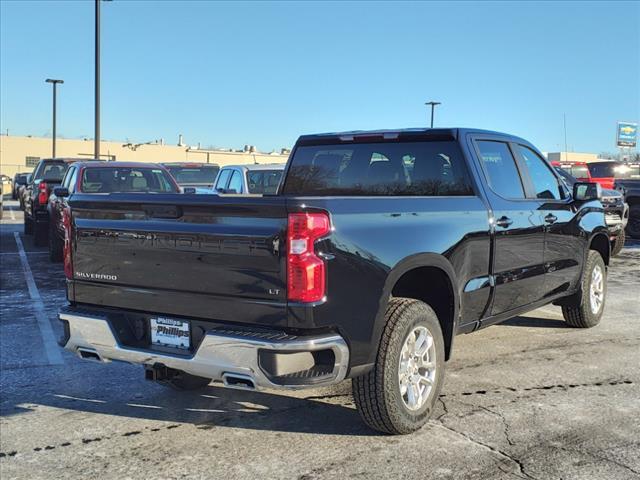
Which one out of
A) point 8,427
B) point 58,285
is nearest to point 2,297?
point 58,285

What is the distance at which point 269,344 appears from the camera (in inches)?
133

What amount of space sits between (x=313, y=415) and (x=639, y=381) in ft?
8.64

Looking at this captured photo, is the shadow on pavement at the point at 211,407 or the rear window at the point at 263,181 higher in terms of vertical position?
the rear window at the point at 263,181

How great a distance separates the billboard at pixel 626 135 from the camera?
59250 millimetres

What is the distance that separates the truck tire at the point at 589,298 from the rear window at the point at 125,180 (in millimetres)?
7078

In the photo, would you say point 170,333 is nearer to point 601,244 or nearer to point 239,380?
point 239,380

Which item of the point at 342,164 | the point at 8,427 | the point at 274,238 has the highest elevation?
the point at 342,164

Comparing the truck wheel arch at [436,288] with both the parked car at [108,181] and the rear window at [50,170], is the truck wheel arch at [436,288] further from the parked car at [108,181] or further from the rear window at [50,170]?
the rear window at [50,170]

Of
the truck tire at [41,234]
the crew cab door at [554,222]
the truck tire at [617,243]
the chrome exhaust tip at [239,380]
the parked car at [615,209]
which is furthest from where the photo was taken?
the truck tire at [41,234]

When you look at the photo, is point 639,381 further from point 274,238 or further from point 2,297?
point 2,297

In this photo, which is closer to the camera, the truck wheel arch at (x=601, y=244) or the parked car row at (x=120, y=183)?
the truck wheel arch at (x=601, y=244)

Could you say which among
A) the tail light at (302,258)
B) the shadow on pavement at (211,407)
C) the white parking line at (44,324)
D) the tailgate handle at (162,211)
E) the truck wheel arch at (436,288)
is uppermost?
the tailgate handle at (162,211)

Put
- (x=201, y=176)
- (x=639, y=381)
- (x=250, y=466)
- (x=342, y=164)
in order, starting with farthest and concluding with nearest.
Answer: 1. (x=201, y=176)
2. (x=342, y=164)
3. (x=639, y=381)
4. (x=250, y=466)

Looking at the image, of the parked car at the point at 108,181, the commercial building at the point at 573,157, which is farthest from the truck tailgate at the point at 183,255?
the commercial building at the point at 573,157
